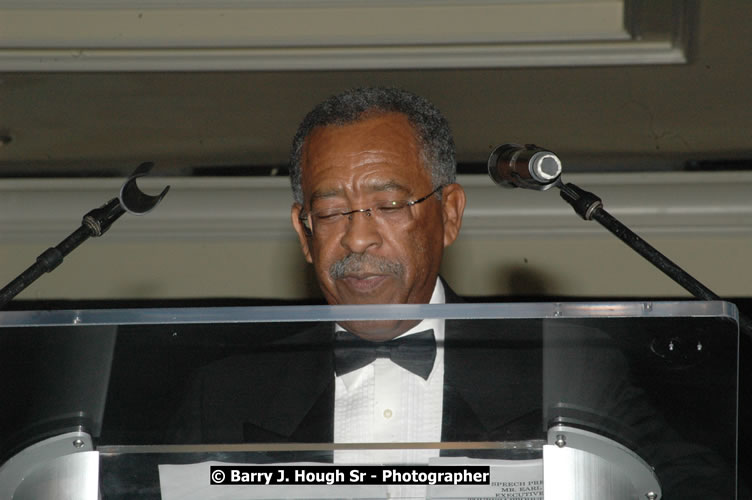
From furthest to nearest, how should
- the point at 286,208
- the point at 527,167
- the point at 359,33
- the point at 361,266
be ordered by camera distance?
the point at 286,208
the point at 359,33
the point at 361,266
the point at 527,167

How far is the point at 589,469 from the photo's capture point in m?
0.95

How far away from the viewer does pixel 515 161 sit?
1269mm

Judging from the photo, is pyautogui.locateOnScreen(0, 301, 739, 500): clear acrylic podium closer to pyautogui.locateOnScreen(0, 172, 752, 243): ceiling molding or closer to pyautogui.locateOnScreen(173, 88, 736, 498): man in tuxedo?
pyautogui.locateOnScreen(173, 88, 736, 498): man in tuxedo

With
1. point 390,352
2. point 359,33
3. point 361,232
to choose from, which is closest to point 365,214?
point 361,232

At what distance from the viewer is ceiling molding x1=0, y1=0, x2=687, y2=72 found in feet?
8.29

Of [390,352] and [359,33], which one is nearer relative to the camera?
[390,352]

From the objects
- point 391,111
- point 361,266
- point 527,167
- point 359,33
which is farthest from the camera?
point 359,33

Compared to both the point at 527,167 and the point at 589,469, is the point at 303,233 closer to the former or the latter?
the point at 527,167

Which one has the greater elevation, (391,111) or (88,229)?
(391,111)

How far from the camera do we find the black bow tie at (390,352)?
0.93m

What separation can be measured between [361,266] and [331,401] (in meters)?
0.53

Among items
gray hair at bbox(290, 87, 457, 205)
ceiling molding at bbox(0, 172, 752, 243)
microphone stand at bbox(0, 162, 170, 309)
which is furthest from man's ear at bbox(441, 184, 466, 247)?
ceiling molding at bbox(0, 172, 752, 243)

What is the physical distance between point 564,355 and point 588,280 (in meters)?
1.90

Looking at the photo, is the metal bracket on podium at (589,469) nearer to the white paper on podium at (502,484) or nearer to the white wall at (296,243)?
the white paper on podium at (502,484)
